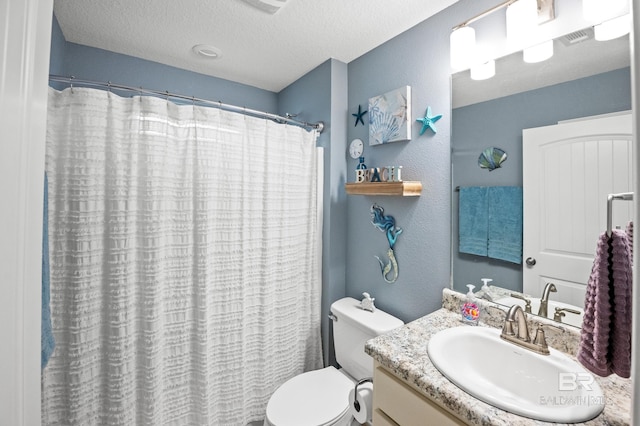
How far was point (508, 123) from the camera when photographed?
119 centimetres

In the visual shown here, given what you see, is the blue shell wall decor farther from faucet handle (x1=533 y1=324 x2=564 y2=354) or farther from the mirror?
faucet handle (x1=533 y1=324 x2=564 y2=354)

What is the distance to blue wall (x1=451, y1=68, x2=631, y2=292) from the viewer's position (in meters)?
0.96

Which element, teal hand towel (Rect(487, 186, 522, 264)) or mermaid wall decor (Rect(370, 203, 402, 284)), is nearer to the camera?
teal hand towel (Rect(487, 186, 522, 264))

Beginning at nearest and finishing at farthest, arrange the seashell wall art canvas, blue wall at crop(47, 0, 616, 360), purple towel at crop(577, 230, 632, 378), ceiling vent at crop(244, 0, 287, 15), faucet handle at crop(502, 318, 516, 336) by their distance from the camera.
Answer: purple towel at crop(577, 230, 632, 378) < faucet handle at crop(502, 318, 516, 336) < ceiling vent at crop(244, 0, 287, 15) < blue wall at crop(47, 0, 616, 360) < the seashell wall art canvas

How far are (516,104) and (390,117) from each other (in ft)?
2.07

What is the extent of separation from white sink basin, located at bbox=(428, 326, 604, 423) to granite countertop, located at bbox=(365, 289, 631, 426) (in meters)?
0.02

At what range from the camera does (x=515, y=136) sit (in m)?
1.16

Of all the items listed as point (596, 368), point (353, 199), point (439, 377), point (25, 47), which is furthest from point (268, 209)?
point (596, 368)

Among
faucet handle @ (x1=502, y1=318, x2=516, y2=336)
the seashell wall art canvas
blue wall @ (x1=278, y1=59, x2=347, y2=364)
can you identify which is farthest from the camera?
blue wall @ (x1=278, y1=59, x2=347, y2=364)

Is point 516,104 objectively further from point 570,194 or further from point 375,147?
point 375,147

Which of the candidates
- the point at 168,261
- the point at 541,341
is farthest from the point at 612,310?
the point at 168,261

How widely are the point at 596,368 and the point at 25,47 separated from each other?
1338 millimetres

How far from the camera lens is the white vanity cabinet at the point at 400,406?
829 mm

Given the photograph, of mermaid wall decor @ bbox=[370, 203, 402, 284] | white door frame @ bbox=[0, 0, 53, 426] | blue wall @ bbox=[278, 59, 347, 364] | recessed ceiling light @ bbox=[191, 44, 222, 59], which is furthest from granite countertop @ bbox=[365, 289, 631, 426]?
recessed ceiling light @ bbox=[191, 44, 222, 59]
